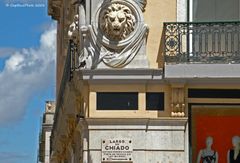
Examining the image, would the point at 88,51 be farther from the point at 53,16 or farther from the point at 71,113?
the point at 53,16

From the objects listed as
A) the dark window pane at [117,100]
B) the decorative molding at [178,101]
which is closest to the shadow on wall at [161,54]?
the decorative molding at [178,101]

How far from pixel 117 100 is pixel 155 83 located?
0.83 m

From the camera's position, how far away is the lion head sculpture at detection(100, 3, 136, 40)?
757 inches

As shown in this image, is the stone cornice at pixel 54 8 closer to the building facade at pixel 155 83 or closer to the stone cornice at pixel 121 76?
the building facade at pixel 155 83

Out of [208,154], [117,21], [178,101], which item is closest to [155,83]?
[178,101]

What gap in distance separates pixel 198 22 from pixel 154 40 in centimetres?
99

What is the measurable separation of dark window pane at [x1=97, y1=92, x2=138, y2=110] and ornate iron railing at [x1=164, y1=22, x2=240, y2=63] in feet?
3.41

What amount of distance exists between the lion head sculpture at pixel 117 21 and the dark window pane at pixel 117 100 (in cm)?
114

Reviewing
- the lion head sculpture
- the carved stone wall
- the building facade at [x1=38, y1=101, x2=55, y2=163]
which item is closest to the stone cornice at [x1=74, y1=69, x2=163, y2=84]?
the carved stone wall

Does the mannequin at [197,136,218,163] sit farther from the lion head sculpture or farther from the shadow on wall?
the lion head sculpture

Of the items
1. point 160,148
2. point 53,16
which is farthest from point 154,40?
point 53,16

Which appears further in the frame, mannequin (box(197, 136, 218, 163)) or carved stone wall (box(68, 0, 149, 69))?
mannequin (box(197, 136, 218, 163))

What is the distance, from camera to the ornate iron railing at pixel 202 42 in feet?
63.7

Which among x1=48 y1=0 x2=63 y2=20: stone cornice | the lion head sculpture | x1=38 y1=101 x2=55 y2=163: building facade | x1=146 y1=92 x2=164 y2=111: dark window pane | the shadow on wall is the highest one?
x1=48 y1=0 x2=63 y2=20: stone cornice
